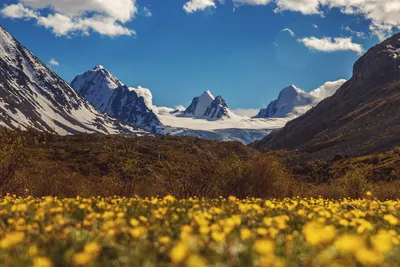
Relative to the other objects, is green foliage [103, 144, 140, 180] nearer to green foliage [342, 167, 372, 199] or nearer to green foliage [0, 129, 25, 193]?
green foliage [0, 129, 25, 193]

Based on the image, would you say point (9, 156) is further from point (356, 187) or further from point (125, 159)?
point (356, 187)

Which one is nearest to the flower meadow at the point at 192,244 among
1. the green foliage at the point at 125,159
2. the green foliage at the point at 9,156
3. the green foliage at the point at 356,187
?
the green foliage at the point at 9,156

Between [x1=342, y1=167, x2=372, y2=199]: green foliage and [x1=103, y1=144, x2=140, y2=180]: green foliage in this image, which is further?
[x1=342, y1=167, x2=372, y2=199]: green foliage

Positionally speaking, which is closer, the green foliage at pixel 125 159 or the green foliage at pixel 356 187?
the green foliage at pixel 125 159

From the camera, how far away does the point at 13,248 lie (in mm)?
4023

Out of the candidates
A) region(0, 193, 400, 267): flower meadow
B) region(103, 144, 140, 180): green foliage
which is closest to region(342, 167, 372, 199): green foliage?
region(103, 144, 140, 180): green foliage

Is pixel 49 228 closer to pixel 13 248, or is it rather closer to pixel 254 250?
pixel 13 248

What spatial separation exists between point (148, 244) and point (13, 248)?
140 cm

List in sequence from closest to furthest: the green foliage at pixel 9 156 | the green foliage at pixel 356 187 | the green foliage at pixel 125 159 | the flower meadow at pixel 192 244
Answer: the flower meadow at pixel 192 244 → the green foliage at pixel 9 156 → the green foliage at pixel 125 159 → the green foliage at pixel 356 187

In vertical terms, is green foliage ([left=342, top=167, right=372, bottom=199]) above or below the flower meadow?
above

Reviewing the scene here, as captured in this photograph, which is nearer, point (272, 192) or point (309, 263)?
point (309, 263)

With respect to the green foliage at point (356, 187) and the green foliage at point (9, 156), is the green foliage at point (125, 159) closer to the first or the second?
the green foliage at point (9, 156)

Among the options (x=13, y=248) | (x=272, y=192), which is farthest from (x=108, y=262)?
(x=272, y=192)

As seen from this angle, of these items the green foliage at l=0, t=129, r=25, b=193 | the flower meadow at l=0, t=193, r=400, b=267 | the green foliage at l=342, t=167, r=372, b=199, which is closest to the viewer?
the flower meadow at l=0, t=193, r=400, b=267
